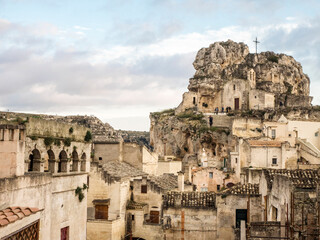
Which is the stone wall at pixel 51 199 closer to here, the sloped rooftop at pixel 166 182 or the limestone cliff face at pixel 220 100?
the sloped rooftop at pixel 166 182

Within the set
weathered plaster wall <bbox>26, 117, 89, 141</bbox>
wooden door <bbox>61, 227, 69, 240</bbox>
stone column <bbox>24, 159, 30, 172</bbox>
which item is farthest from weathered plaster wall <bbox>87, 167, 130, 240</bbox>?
stone column <bbox>24, 159, 30, 172</bbox>

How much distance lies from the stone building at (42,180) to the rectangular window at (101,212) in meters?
13.9

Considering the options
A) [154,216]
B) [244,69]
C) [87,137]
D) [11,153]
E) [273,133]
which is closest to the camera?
[11,153]

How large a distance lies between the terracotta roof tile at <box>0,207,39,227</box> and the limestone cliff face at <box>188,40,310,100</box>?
68.9 meters

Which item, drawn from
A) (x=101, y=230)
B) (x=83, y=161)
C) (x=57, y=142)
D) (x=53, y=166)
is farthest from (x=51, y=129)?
(x=101, y=230)

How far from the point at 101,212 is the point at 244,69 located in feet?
187

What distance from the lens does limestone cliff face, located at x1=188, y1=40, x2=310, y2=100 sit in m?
82.3

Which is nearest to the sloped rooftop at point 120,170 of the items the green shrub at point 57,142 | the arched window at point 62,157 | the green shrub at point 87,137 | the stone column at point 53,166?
the green shrub at point 87,137

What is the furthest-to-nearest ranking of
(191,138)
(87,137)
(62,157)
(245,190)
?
(191,138) → (245,190) → (87,137) → (62,157)

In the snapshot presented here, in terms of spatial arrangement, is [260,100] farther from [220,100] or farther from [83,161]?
[83,161]

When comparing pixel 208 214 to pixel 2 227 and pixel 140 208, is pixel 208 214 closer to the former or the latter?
pixel 140 208

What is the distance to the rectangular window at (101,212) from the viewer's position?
3632 centimetres

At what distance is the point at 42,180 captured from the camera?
15305mm

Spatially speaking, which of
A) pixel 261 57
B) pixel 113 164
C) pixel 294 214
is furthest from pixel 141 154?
pixel 261 57
